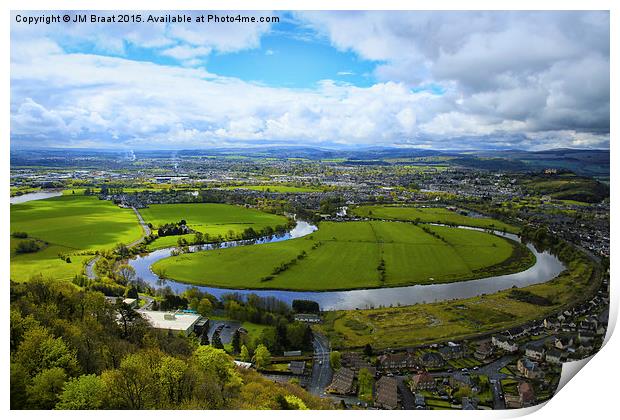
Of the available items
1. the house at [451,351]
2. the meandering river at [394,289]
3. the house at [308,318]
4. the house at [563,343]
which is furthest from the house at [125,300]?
the house at [563,343]

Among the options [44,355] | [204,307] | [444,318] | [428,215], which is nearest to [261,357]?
[204,307]

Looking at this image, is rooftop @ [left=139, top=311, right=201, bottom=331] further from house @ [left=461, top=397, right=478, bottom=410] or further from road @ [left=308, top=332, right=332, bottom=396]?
house @ [left=461, top=397, right=478, bottom=410]

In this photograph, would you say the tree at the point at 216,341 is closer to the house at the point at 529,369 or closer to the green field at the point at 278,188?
the green field at the point at 278,188

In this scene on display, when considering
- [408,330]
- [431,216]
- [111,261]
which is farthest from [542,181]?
[111,261]

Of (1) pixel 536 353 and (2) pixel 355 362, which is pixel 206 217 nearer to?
(2) pixel 355 362

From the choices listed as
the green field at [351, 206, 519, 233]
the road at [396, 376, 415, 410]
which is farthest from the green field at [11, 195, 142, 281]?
the green field at [351, 206, 519, 233]
